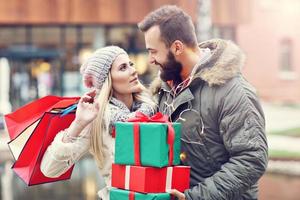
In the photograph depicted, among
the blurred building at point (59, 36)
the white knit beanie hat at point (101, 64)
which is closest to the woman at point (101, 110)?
the white knit beanie hat at point (101, 64)

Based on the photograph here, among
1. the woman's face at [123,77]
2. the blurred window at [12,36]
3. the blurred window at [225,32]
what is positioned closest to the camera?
the woman's face at [123,77]

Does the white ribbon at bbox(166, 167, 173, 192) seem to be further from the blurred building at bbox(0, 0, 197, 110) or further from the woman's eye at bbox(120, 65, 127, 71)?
the blurred building at bbox(0, 0, 197, 110)

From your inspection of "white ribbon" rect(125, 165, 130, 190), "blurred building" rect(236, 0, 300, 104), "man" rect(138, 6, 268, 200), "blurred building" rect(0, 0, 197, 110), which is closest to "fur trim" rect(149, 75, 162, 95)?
"man" rect(138, 6, 268, 200)

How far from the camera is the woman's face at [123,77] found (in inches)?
133

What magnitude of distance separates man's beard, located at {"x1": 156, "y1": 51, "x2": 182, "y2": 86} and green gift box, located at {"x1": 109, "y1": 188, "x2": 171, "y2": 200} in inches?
21.5

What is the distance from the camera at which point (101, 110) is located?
10.8ft

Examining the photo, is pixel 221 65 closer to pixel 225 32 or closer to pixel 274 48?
pixel 225 32

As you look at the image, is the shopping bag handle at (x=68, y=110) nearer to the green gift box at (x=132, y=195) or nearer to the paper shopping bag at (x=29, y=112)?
the paper shopping bag at (x=29, y=112)

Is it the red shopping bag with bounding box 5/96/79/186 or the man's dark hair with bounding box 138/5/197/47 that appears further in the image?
the red shopping bag with bounding box 5/96/79/186

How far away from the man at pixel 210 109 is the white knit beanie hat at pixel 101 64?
321 millimetres

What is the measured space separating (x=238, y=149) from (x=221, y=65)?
398 millimetres

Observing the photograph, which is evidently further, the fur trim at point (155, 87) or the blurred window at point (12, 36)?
the blurred window at point (12, 36)

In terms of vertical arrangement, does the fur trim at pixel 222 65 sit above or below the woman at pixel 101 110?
above

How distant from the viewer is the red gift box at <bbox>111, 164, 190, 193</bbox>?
288 centimetres
